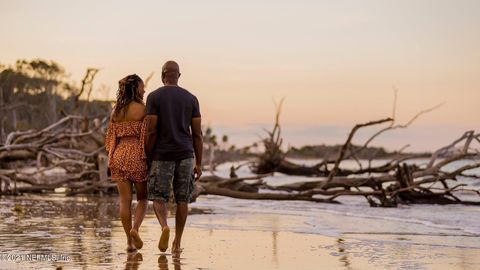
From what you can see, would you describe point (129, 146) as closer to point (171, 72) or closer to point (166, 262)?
point (171, 72)

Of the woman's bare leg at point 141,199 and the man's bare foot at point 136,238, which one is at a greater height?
the woman's bare leg at point 141,199

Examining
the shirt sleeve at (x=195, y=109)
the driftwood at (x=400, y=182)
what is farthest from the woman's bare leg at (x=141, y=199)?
the driftwood at (x=400, y=182)

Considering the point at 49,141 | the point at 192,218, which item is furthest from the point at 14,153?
the point at 192,218

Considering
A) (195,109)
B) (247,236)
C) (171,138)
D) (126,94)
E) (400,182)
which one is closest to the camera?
(171,138)

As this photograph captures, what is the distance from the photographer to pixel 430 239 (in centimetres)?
984

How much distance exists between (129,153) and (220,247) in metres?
1.36

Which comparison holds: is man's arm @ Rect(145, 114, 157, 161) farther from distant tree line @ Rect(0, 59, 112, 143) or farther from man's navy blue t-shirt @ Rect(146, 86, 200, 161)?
distant tree line @ Rect(0, 59, 112, 143)

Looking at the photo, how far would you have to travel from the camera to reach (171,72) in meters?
7.80

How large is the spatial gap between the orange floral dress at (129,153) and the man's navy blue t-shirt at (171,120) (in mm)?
182

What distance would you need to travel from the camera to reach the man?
7648mm

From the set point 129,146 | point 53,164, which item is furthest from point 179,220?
point 53,164

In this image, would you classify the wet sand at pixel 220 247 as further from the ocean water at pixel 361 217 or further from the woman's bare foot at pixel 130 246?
the ocean water at pixel 361 217

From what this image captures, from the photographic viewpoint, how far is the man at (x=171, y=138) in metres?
7.65

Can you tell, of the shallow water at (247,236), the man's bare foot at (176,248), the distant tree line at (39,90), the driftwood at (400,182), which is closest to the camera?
the shallow water at (247,236)
